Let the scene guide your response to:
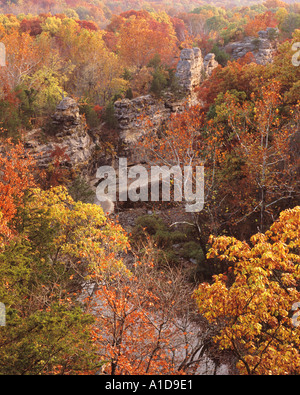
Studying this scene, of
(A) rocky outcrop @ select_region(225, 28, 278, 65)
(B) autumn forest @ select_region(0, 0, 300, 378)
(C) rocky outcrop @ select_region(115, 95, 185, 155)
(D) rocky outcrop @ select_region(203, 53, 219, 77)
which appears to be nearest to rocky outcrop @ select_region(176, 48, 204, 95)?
(B) autumn forest @ select_region(0, 0, 300, 378)

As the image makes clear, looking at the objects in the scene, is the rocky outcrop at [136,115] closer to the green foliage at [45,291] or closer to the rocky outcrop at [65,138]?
the rocky outcrop at [65,138]

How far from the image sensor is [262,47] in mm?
42906

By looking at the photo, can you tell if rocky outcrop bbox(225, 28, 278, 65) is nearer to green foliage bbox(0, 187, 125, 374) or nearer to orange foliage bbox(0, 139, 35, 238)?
orange foliage bbox(0, 139, 35, 238)

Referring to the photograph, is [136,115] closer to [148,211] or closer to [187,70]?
[187,70]

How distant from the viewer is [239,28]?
4897 cm

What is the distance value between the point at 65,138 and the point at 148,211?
9780 mm

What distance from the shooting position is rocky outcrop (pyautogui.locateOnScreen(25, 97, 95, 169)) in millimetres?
26234

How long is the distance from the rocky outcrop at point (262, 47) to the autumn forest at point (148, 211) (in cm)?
21

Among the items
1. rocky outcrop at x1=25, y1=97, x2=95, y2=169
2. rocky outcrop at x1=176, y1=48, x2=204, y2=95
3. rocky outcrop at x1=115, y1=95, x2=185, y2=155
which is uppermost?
rocky outcrop at x1=176, y1=48, x2=204, y2=95

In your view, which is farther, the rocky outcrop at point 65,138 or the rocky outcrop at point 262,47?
the rocky outcrop at point 262,47

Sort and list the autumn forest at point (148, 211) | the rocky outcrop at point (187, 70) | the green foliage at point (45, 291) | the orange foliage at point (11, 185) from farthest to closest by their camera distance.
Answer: the rocky outcrop at point (187, 70)
the orange foliage at point (11, 185)
the autumn forest at point (148, 211)
the green foliage at point (45, 291)

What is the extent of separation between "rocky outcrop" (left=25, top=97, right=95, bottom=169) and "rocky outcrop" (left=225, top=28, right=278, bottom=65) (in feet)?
86.3

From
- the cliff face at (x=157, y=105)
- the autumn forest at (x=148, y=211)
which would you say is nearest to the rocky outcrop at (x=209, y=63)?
the autumn forest at (x=148, y=211)

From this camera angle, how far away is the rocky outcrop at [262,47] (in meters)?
42.1
